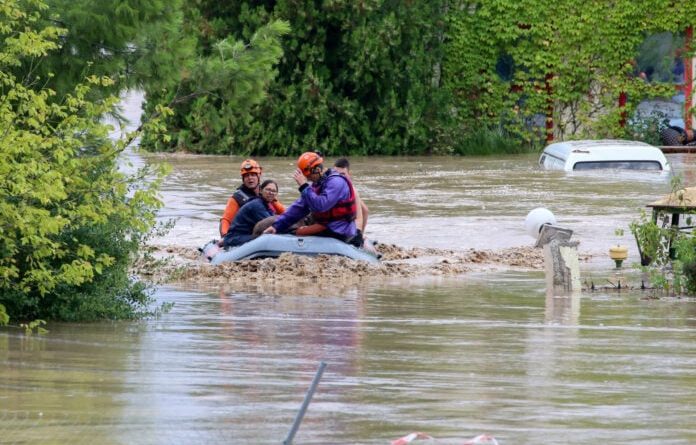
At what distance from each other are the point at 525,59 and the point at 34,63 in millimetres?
23917

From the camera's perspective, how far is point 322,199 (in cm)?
1598

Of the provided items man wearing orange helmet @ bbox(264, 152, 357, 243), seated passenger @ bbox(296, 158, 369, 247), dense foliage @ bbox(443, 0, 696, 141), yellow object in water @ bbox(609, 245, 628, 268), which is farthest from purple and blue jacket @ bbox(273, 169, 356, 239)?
dense foliage @ bbox(443, 0, 696, 141)

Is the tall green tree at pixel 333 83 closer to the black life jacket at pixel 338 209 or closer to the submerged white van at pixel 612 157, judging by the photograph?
the submerged white van at pixel 612 157

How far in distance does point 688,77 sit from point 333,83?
830cm

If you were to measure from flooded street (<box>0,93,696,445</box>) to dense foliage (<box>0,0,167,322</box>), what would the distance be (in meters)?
0.34

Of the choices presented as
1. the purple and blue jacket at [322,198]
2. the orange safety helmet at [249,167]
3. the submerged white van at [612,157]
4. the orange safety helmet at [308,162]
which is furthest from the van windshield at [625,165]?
the orange safety helmet at [308,162]

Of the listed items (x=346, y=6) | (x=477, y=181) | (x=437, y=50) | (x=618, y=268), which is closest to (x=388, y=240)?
(x=618, y=268)

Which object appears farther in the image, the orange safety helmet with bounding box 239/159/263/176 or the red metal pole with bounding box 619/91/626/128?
the red metal pole with bounding box 619/91/626/128

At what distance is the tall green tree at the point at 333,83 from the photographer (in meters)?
35.2

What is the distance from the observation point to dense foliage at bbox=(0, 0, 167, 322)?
10812mm

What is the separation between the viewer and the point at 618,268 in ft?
56.9

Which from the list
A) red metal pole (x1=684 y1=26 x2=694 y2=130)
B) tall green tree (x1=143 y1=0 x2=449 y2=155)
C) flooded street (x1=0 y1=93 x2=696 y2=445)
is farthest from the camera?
red metal pole (x1=684 y1=26 x2=694 y2=130)

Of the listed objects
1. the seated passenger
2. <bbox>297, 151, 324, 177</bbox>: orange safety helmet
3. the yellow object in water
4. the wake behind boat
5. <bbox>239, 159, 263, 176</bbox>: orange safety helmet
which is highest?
<bbox>297, 151, 324, 177</bbox>: orange safety helmet

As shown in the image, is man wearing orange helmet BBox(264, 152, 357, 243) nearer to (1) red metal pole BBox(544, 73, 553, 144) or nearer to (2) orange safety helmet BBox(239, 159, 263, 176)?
(2) orange safety helmet BBox(239, 159, 263, 176)
